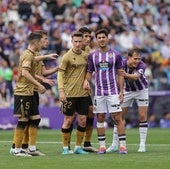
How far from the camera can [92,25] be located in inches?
1251

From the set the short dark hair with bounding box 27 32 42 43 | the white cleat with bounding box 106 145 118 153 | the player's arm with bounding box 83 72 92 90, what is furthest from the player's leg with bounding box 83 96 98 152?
the short dark hair with bounding box 27 32 42 43

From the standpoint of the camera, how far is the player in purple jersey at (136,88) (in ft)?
56.1

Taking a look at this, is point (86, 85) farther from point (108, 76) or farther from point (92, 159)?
point (92, 159)

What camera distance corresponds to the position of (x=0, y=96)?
1085 inches

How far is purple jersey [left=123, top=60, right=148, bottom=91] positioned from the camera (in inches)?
678

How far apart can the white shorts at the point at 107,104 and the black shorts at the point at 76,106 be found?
0.24 meters

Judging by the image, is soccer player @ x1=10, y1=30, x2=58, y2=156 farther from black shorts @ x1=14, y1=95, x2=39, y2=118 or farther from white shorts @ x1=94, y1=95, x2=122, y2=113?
white shorts @ x1=94, y1=95, x2=122, y2=113

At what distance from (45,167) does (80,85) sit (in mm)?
3293

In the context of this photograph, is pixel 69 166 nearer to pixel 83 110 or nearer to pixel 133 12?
pixel 83 110

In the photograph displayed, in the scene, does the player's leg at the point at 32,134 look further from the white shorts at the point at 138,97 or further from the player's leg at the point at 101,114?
the white shorts at the point at 138,97

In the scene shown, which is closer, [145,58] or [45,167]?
[45,167]

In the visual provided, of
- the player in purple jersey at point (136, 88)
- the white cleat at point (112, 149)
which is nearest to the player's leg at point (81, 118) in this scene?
the white cleat at point (112, 149)

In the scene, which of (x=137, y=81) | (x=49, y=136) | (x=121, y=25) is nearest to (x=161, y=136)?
(x=49, y=136)

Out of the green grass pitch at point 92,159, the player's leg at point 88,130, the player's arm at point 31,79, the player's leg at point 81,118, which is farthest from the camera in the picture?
the player's leg at point 88,130
